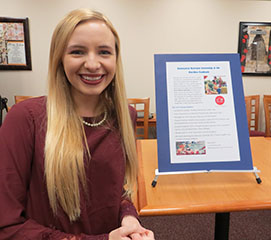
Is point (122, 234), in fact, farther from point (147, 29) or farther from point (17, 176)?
point (147, 29)

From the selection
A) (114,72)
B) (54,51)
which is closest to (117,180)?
(114,72)

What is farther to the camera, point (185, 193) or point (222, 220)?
point (222, 220)

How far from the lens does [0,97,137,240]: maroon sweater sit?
0.74 metres

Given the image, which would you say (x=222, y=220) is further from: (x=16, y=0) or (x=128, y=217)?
(x=16, y=0)

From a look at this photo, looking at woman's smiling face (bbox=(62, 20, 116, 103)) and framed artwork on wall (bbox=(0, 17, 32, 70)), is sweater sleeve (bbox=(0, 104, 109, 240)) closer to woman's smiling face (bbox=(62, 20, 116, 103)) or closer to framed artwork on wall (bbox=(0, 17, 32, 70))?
woman's smiling face (bbox=(62, 20, 116, 103))

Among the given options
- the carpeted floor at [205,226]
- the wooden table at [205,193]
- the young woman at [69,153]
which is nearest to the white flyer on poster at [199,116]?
the wooden table at [205,193]

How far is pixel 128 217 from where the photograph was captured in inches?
36.3

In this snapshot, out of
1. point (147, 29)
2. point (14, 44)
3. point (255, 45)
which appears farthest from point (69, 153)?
point (255, 45)

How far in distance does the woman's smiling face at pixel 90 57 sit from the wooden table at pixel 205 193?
0.51 meters

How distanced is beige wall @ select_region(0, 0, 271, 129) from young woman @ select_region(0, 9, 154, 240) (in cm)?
287

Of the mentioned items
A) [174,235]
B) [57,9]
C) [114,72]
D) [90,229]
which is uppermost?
[57,9]

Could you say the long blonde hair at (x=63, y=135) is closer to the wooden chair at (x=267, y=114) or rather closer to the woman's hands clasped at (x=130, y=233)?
the woman's hands clasped at (x=130, y=233)

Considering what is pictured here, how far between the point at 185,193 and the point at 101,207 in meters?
0.37

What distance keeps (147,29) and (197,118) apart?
289cm
